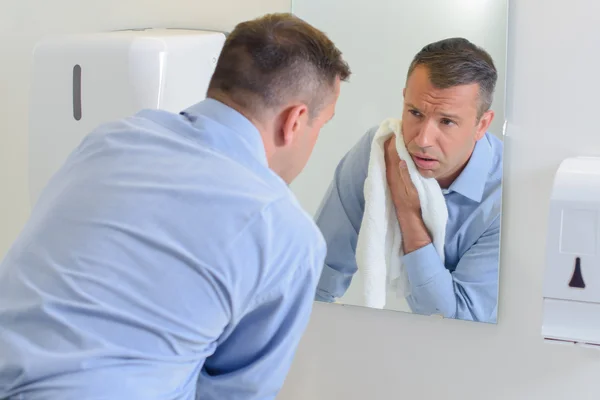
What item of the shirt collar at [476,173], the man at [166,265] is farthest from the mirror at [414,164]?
the man at [166,265]

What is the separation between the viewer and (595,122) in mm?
1453

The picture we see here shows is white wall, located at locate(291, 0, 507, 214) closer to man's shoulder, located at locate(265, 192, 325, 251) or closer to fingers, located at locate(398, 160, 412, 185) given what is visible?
fingers, located at locate(398, 160, 412, 185)

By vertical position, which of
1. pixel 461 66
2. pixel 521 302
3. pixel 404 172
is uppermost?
pixel 461 66

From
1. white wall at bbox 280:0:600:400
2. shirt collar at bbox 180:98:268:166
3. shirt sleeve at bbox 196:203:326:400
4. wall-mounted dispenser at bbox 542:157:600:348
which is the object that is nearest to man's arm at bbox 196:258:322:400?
shirt sleeve at bbox 196:203:326:400

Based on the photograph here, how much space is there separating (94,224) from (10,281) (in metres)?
0.14

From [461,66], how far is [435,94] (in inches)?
2.9

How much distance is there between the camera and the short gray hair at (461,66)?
1520mm

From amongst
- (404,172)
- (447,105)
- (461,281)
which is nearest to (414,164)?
(404,172)

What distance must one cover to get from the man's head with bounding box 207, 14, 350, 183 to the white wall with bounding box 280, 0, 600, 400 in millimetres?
504

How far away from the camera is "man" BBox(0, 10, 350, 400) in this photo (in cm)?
93

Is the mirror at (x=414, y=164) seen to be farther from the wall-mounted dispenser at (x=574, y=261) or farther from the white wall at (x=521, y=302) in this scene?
the wall-mounted dispenser at (x=574, y=261)

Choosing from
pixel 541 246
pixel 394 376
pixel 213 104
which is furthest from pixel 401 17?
pixel 394 376

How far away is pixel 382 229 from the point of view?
5.36 ft

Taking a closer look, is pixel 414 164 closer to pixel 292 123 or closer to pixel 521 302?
pixel 521 302
